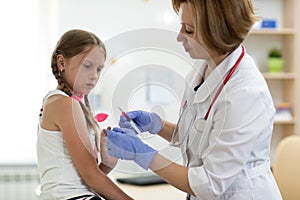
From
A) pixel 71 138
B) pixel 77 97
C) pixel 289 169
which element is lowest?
pixel 289 169

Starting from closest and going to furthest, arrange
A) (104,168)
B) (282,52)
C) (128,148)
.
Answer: (128,148) → (104,168) → (282,52)

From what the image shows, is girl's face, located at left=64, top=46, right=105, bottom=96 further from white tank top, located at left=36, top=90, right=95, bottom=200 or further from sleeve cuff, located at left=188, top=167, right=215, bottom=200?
sleeve cuff, located at left=188, top=167, right=215, bottom=200

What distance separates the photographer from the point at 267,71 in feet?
14.3

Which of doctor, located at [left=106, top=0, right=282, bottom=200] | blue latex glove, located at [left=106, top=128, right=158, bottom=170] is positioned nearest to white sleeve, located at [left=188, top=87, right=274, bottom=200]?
doctor, located at [left=106, top=0, right=282, bottom=200]

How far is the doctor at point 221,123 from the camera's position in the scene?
1.44m

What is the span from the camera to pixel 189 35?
4.89 feet

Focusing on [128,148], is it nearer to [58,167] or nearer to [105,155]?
[105,155]

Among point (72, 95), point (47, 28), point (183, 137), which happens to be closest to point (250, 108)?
point (183, 137)

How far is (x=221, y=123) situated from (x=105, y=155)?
1.12ft

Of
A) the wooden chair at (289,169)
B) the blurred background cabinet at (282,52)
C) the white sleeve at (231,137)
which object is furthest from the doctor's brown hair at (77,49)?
the blurred background cabinet at (282,52)

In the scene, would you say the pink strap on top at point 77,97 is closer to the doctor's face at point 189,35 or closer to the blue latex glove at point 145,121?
the blue latex glove at point 145,121

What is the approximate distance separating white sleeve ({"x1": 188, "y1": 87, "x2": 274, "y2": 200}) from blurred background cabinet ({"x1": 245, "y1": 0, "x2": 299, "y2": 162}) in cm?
280

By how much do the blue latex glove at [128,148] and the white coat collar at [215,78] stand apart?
0.26m

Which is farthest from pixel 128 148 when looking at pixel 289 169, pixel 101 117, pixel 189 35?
pixel 289 169
